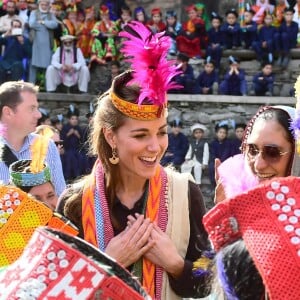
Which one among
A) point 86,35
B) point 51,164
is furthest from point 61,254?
point 86,35

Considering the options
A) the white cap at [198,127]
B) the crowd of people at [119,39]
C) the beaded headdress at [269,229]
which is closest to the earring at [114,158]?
the beaded headdress at [269,229]

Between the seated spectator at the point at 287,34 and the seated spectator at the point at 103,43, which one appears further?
the seated spectator at the point at 103,43

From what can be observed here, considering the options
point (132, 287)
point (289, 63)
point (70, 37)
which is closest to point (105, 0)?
point (70, 37)

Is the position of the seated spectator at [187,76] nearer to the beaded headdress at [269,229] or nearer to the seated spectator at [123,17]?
the seated spectator at [123,17]

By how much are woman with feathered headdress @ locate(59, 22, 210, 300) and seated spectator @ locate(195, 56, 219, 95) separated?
36.2 feet

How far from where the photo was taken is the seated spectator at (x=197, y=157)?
1274 centimetres

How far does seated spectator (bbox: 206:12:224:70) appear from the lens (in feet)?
47.4

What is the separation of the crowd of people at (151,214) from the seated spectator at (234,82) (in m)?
10.2

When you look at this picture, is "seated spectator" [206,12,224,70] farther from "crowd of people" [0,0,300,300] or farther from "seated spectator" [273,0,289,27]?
"crowd of people" [0,0,300,300]

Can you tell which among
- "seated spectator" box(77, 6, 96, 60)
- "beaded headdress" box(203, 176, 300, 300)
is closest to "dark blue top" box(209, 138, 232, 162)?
"seated spectator" box(77, 6, 96, 60)

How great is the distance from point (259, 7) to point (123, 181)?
12.2m

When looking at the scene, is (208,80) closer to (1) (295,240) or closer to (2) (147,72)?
(2) (147,72)

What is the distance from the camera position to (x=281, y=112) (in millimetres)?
2973

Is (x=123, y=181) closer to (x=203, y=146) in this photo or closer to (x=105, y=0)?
(x=203, y=146)
